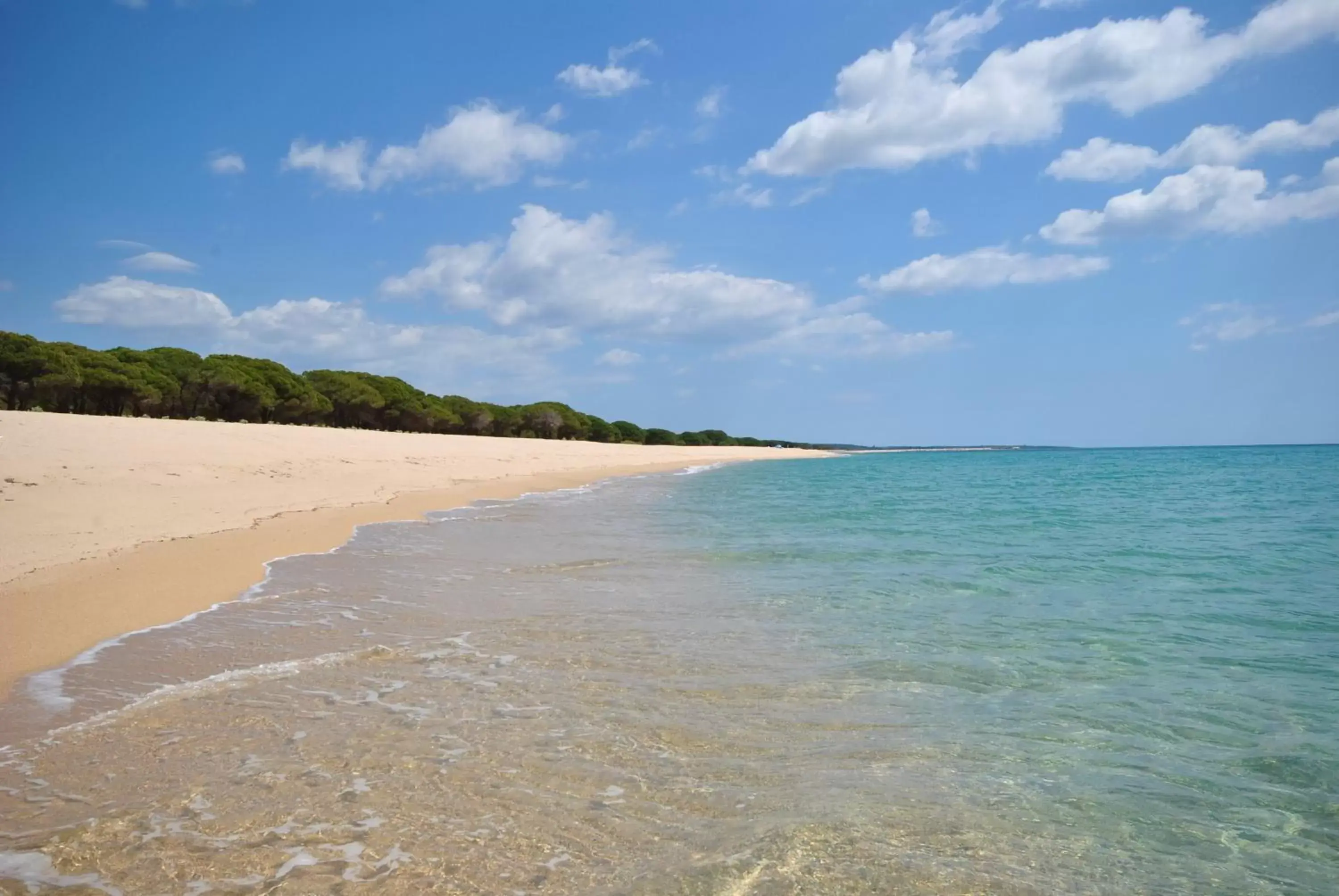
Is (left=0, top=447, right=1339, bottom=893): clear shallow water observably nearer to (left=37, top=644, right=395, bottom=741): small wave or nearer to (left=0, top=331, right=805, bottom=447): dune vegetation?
(left=37, top=644, right=395, bottom=741): small wave

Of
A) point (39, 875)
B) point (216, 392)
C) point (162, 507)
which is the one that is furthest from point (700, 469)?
point (39, 875)

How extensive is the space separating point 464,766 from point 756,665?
247 centimetres

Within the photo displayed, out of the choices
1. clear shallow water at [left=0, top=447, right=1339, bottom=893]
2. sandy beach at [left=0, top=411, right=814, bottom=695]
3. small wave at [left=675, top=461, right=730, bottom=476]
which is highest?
sandy beach at [left=0, top=411, right=814, bottom=695]

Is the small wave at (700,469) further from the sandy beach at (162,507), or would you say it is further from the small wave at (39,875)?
the small wave at (39,875)

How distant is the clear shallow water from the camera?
2975 mm

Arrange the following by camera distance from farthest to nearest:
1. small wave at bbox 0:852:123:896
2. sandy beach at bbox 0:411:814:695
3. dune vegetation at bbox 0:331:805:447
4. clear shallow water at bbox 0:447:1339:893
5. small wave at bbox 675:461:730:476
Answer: small wave at bbox 675:461:730:476 < dune vegetation at bbox 0:331:805:447 < sandy beach at bbox 0:411:814:695 < clear shallow water at bbox 0:447:1339:893 < small wave at bbox 0:852:123:896

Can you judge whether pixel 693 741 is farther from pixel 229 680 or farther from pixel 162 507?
pixel 162 507

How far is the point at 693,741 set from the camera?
4.18m

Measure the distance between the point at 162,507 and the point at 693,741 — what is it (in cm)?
1187

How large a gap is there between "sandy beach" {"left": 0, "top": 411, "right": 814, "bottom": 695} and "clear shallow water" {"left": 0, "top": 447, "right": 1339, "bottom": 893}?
2.57ft

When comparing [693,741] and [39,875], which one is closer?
[39,875]

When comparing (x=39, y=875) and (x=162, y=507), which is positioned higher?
(x=162, y=507)

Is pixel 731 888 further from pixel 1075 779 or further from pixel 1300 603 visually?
pixel 1300 603

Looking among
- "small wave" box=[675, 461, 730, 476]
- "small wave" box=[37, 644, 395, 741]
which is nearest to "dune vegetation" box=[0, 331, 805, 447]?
"small wave" box=[675, 461, 730, 476]
